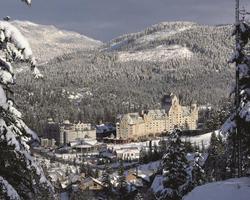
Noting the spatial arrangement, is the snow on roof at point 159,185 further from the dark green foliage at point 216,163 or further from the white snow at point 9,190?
the white snow at point 9,190

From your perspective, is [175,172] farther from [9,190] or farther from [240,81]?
[9,190]

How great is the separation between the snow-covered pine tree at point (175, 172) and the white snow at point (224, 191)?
9241 mm

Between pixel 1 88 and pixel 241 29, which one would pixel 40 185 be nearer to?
pixel 1 88

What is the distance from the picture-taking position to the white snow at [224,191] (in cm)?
1591

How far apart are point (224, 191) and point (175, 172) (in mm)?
10380

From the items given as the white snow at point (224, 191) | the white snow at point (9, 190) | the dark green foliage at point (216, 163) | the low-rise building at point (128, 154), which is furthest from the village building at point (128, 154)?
the white snow at point (9, 190)

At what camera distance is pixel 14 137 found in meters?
8.77

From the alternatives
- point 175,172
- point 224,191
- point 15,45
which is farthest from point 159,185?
point 15,45

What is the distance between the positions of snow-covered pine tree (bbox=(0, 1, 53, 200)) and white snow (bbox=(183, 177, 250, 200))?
7502 millimetres

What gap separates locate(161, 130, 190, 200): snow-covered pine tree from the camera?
87.1ft

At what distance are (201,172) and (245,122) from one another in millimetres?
12593

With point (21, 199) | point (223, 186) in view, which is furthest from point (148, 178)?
point (21, 199)

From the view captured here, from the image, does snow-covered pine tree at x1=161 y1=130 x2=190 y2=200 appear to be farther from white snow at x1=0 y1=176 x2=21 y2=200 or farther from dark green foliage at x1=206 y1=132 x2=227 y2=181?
white snow at x1=0 y1=176 x2=21 y2=200

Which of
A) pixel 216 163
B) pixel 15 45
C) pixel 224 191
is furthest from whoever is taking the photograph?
pixel 216 163
